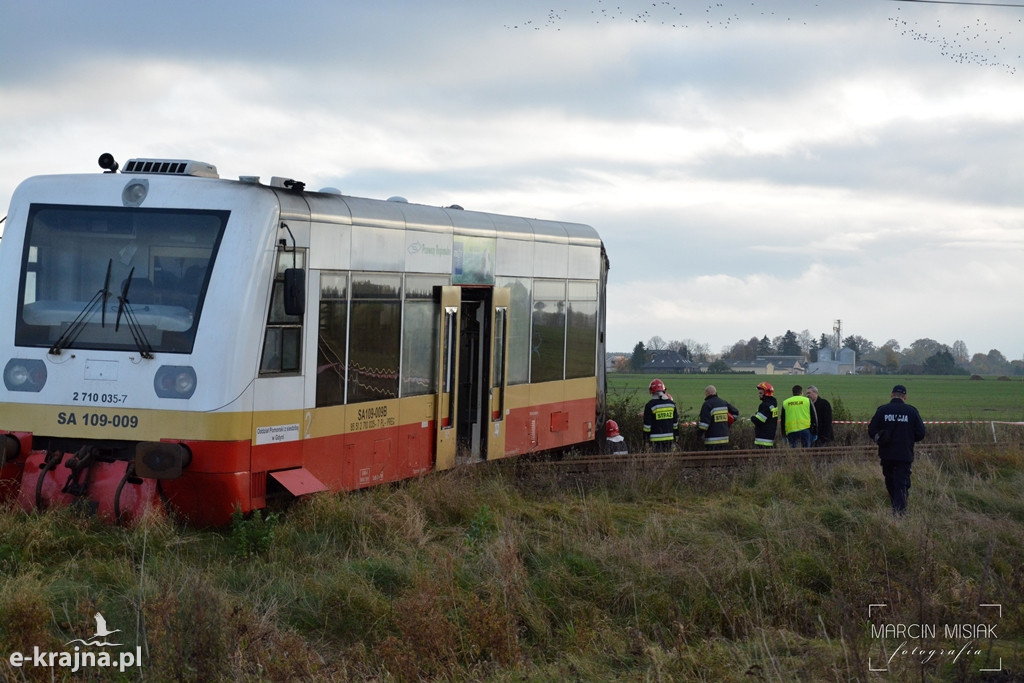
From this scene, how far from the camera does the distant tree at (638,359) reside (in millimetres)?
96250

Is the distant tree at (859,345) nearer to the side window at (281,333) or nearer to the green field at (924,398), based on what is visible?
the green field at (924,398)

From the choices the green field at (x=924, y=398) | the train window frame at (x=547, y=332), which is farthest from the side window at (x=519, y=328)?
the green field at (x=924, y=398)

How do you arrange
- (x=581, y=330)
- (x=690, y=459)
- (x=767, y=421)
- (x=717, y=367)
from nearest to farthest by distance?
(x=690, y=459)
(x=581, y=330)
(x=767, y=421)
(x=717, y=367)

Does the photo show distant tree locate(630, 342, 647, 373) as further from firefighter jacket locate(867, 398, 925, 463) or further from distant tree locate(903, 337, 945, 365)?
firefighter jacket locate(867, 398, 925, 463)

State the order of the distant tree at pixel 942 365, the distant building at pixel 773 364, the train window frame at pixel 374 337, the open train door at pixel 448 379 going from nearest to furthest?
1. the train window frame at pixel 374 337
2. the open train door at pixel 448 379
3. the distant tree at pixel 942 365
4. the distant building at pixel 773 364

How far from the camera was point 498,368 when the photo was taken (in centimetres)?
1455

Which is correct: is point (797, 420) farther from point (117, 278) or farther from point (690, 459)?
point (117, 278)

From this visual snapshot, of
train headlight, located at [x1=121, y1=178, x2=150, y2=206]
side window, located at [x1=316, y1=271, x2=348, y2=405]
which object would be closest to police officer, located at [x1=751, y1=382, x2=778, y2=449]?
side window, located at [x1=316, y1=271, x2=348, y2=405]

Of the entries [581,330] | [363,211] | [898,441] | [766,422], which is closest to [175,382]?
[363,211]

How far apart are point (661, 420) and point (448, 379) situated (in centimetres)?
573

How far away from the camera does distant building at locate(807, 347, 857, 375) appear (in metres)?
117

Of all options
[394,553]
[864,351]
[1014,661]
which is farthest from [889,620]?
[864,351]

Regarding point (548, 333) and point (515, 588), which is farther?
point (548, 333)

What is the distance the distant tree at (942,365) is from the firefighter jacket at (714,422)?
91.5 metres
